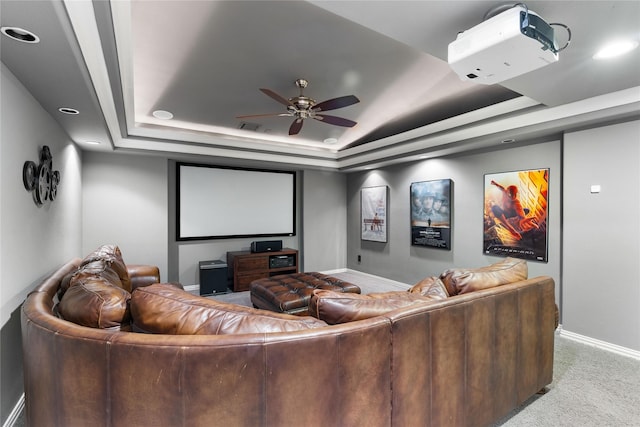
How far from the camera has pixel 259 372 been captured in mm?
1000

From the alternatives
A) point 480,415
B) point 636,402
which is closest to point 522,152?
point 636,402

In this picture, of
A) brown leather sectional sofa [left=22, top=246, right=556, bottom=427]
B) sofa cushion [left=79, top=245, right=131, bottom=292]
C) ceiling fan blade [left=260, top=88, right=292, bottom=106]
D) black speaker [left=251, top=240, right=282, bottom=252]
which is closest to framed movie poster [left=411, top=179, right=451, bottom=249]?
black speaker [left=251, top=240, right=282, bottom=252]

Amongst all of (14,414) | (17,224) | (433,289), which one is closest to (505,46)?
(433,289)

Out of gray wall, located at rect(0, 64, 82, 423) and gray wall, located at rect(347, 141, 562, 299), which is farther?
gray wall, located at rect(347, 141, 562, 299)

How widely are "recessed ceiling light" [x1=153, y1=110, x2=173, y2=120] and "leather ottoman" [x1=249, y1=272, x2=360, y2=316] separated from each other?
2.51m

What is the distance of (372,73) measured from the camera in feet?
9.45

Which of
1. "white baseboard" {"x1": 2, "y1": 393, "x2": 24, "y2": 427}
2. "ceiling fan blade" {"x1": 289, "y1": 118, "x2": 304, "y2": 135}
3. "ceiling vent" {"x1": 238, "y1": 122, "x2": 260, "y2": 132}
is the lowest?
"white baseboard" {"x1": 2, "y1": 393, "x2": 24, "y2": 427}

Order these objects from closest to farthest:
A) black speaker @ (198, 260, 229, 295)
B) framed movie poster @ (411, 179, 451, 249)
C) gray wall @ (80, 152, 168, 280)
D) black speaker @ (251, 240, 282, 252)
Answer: gray wall @ (80, 152, 168, 280), framed movie poster @ (411, 179, 451, 249), black speaker @ (198, 260, 229, 295), black speaker @ (251, 240, 282, 252)

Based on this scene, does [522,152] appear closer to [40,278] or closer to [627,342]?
[627,342]

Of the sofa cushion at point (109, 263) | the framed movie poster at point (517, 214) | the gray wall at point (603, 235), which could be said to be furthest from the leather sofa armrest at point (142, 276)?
the gray wall at point (603, 235)

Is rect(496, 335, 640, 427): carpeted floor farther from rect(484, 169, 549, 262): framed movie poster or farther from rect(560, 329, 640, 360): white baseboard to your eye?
rect(484, 169, 549, 262): framed movie poster

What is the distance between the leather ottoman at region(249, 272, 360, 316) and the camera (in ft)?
9.86

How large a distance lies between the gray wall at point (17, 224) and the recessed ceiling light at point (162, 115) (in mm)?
1278

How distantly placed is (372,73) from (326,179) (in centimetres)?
353
